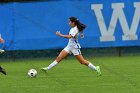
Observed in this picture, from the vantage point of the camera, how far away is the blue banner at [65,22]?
2269cm

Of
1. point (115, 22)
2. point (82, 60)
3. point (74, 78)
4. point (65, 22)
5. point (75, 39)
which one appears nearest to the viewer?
point (74, 78)

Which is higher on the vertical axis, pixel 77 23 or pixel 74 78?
pixel 77 23

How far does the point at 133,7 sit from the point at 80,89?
10.5 metres

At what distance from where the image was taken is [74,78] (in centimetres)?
1691

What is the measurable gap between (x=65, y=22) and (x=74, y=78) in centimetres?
671

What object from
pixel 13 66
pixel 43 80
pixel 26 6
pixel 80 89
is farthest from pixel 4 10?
pixel 80 89

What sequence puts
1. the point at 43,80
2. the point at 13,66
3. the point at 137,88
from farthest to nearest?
1. the point at 13,66
2. the point at 43,80
3. the point at 137,88

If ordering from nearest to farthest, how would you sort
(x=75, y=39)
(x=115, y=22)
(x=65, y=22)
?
(x=75, y=39) → (x=65, y=22) → (x=115, y=22)

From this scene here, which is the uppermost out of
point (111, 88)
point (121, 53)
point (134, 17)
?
point (111, 88)

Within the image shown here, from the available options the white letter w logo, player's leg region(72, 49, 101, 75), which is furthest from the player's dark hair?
the white letter w logo

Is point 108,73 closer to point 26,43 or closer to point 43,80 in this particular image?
point 43,80

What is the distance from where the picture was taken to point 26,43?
22.8 meters

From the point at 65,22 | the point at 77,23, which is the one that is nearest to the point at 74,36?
the point at 77,23

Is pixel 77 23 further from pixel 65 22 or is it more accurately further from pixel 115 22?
pixel 115 22
